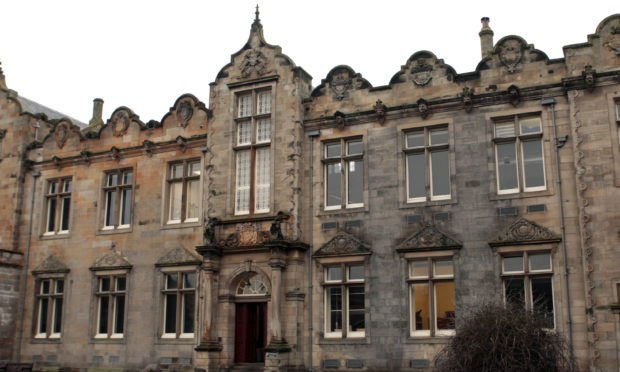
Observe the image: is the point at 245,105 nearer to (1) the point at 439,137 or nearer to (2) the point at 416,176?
(2) the point at 416,176

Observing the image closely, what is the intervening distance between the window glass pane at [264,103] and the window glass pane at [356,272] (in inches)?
219

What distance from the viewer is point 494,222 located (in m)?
17.7

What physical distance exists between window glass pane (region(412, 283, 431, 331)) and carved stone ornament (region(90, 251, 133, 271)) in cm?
956

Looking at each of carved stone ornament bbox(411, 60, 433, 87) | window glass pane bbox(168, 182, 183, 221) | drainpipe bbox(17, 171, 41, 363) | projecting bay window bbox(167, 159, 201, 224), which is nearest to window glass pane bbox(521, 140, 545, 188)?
carved stone ornament bbox(411, 60, 433, 87)

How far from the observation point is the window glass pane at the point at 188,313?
70.1ft

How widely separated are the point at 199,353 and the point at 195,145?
6.75 m

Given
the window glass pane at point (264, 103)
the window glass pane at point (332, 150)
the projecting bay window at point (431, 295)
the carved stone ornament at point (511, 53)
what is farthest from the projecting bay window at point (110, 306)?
the carved stone ornament at point (511, 53)

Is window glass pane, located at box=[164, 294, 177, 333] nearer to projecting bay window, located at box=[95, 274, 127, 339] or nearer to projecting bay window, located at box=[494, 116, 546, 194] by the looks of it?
projecting bay window, located at box=[95, 274, 127, 339]

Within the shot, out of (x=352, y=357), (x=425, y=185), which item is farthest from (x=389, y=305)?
(x=425, y=185)

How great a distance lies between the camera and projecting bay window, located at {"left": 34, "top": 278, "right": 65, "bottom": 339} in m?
23.5

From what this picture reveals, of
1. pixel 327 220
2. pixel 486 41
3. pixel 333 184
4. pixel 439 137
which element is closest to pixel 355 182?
pixel 333 184

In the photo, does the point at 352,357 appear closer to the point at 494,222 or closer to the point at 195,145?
the point at 494,222

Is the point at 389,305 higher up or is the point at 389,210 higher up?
the point at 389,210

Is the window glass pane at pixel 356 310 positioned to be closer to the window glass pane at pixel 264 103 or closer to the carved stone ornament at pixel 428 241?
the carved stone ornament at pixel 428 241
